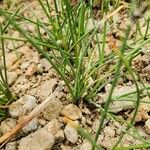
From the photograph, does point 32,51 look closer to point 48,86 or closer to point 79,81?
point 48,86

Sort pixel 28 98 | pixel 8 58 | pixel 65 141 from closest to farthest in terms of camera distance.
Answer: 1. pixel 65 141
2. pixel 28 98
3. pixel 8 58

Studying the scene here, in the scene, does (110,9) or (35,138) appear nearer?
(35,138)

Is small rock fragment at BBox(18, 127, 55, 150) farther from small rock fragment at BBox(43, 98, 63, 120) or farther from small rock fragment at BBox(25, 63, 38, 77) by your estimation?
small rock fragment at BBox(25, 63, 38, 77)

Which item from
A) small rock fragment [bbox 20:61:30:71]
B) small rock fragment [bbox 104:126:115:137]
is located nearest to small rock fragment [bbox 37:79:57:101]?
small rock fragment [bbox 20:61:30:71]

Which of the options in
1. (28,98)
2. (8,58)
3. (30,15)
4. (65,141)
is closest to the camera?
(65,141)

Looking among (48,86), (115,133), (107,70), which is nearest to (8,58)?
(48,86)

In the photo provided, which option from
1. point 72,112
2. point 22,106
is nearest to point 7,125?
point 22,106

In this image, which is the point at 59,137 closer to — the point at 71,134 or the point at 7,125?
the point at 71,134
